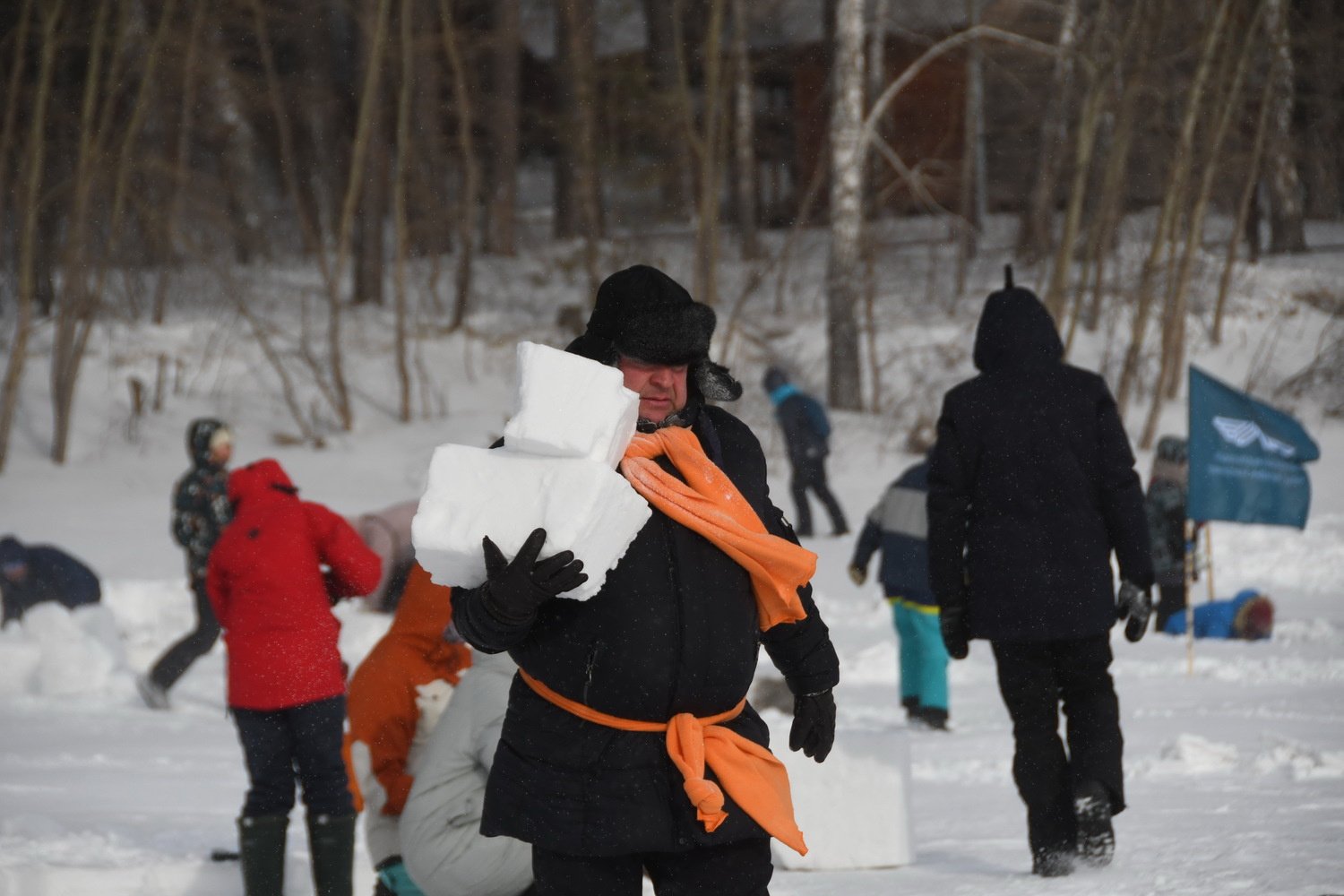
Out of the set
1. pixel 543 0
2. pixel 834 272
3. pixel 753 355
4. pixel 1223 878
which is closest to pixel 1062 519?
pixel 1223 878

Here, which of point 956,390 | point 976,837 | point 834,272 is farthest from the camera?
point 834,272

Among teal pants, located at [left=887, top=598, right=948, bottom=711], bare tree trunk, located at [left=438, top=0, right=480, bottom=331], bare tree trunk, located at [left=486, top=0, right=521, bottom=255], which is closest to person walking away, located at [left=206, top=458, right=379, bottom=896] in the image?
teal pants, located at [left=887, top=598, right=948, bottom=711]

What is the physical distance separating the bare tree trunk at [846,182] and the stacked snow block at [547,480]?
612 inches

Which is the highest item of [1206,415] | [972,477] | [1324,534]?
[972,477]

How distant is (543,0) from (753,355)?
649cm

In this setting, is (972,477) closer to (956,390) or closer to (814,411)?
(956,390)

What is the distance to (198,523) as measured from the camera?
337 inches

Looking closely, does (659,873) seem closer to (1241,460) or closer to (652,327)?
(652,327)

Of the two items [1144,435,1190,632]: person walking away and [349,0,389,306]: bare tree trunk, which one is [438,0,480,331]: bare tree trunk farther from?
[1144,435,1190,632]: person walking away

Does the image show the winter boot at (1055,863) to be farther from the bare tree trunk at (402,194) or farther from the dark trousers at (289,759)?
the bare tree trunk at (402,194)

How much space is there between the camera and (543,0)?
78.4ft

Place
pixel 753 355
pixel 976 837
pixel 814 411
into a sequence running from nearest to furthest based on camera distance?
pixel 976 837 → pixel 814 411 → pixel 753 355

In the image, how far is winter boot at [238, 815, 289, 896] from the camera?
14.6 ft

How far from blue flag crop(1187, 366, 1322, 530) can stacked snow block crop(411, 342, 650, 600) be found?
6.70 metres
